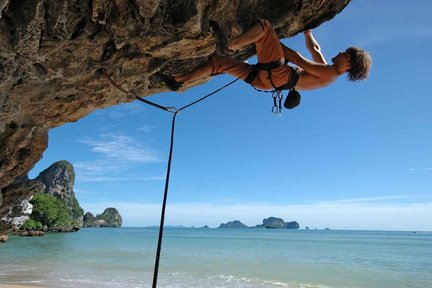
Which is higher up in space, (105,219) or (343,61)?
(105,219)

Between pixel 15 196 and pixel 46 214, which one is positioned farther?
pixel 46 214

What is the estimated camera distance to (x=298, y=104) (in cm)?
528

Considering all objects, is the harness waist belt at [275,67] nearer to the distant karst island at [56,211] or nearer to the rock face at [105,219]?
the distant karst island at [56,211]

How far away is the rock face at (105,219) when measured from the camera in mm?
166712

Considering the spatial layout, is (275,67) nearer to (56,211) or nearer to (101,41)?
(101,41)

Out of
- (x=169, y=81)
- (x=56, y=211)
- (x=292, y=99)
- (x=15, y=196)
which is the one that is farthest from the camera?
(x=56, y=211)

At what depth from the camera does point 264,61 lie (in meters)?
4.70

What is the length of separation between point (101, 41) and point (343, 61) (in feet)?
9.96

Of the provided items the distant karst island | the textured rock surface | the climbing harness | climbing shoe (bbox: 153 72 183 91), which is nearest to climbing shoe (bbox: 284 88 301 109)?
the climbing harness

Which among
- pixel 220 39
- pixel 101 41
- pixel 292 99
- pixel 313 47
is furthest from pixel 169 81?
pixel 313 47

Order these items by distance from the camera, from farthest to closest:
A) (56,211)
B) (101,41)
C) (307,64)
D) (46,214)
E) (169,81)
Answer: (56,211) → (46,214) → (169,81) → (307,64) → (101,41)

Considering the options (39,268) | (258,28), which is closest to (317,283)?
(39,268)

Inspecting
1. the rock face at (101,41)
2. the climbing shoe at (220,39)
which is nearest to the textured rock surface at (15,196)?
the rock face at (101,41)

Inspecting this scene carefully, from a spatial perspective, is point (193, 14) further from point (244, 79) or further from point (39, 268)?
point (39, 268)
